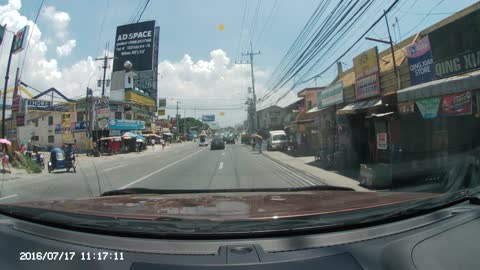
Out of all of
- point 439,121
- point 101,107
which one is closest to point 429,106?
point 439,121

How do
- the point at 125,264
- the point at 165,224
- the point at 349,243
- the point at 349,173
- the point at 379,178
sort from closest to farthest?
the point at 125,264 → the point at 349,243 → the point at 165,224 → the point at 379,178 → the point at 349,173

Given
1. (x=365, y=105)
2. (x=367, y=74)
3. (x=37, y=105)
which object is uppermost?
(x=37, y=105)

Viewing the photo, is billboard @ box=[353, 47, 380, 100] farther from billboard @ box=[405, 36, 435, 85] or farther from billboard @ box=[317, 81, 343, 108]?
billboard @ box=[405, 36, 435, 85]

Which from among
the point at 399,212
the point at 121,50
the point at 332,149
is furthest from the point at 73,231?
the point at 121,50

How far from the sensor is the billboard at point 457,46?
979cm

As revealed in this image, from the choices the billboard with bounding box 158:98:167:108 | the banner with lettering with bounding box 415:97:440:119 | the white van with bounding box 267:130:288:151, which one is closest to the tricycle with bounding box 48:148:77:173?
the banner with lettering with bounding box 415:97:440:119

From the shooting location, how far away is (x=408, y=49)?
12547mm

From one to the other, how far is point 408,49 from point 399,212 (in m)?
11.2

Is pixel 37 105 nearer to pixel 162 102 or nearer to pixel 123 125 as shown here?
pixel 123 125

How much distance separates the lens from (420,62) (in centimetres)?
1192

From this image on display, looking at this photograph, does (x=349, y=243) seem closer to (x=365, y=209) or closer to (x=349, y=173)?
(x=365, y=209)

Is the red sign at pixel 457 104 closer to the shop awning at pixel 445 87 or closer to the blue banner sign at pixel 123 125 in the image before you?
the shop awning at pixel 445 87
